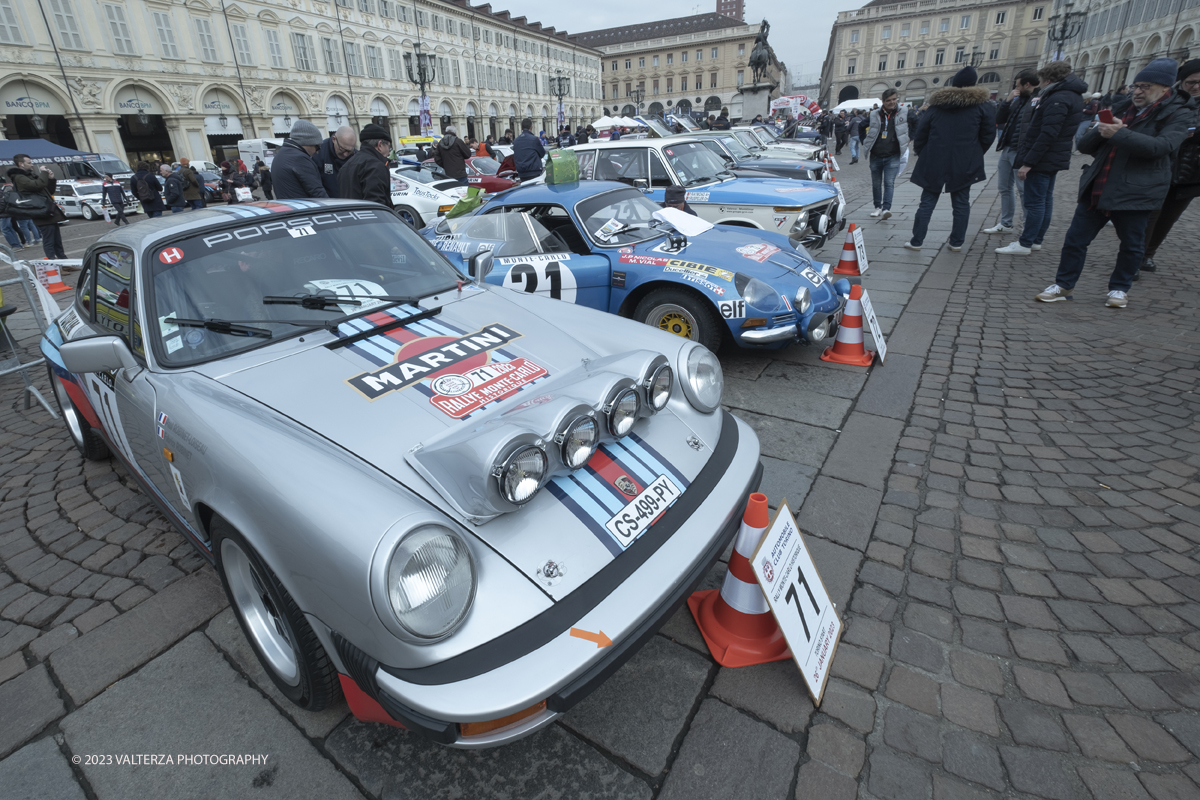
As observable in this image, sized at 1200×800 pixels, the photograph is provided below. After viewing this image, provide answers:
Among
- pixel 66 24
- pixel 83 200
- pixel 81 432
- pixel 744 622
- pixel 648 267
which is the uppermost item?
pixel 66 24

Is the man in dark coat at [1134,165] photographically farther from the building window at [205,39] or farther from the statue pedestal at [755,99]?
the building window at [205,39]

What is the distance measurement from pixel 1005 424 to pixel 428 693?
12.0 ft

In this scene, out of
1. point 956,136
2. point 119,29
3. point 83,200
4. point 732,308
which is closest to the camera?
point 732,308

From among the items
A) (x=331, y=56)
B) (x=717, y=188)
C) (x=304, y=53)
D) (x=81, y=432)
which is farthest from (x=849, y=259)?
(x=331, y=56)

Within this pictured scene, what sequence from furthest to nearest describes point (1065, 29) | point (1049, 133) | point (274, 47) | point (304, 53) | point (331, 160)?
point (304, 53) → point (274, 47) → point (1065, 29) → point (331, 160) → point (1049, 133)

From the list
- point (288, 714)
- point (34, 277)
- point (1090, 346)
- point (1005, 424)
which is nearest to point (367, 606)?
point (288, 714)

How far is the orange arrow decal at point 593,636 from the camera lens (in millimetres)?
1538

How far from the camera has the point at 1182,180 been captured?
18.1 ft

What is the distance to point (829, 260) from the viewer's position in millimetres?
7734

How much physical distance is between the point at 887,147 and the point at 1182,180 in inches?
150

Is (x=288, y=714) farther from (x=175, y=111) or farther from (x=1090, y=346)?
(x=175, y=111)

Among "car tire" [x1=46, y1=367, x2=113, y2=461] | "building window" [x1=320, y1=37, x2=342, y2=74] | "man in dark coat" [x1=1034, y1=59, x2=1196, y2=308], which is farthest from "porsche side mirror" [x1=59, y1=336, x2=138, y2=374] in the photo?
"building window" [x1=320, y1=37, x2=342, y2=74]

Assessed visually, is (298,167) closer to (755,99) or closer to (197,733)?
(197,733)

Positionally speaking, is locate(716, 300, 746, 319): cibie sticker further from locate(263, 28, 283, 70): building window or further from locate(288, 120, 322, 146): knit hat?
locate(263, 28, 283, 70): building window
